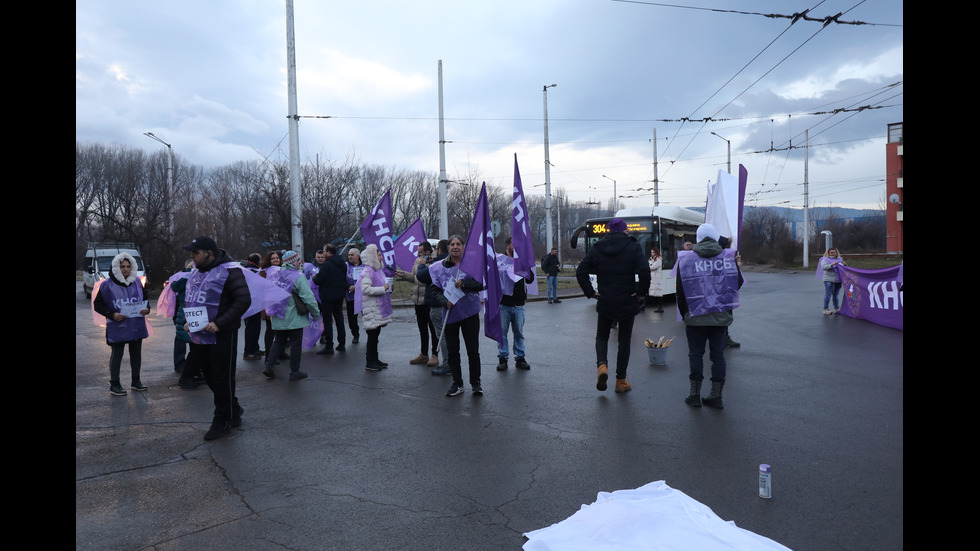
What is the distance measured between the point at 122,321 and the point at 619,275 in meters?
6.25

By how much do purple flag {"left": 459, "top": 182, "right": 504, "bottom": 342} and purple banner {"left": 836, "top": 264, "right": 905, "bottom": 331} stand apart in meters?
9.12

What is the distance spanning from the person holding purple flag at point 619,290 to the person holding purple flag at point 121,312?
5.69m

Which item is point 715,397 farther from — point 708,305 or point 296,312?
point 296,312

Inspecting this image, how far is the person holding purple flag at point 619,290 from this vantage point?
6988mm

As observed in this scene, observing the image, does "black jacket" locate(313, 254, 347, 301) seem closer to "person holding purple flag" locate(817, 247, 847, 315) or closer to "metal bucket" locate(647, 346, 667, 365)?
"metal bucket" locate(647, 346, 667, 365)

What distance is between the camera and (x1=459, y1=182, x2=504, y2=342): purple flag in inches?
288

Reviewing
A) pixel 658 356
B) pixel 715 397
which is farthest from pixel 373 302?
pixel 715 397

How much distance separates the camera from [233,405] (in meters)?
6.07

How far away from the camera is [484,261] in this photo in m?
7.40

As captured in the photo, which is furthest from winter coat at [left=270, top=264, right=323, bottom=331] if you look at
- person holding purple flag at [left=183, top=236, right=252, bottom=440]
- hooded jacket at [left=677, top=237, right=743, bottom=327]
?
hooded jacket at [left=677, top=237, right=743, bottom=327]
